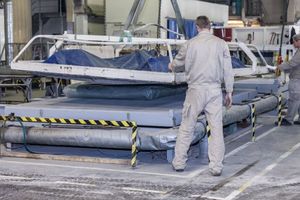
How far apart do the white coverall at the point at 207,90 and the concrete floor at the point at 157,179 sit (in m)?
0.40

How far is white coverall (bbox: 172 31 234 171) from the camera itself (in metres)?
6.97

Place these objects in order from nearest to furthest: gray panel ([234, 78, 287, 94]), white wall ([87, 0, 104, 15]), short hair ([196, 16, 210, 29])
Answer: short hair ([196, 16, 210, 29]) < gray panel ([234, 78, 287, 94]) < white wall ([87, 0, 104, 15])

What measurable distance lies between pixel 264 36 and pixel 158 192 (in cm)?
1104

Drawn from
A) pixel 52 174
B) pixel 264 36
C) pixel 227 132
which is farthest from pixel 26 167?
pixel 264 36

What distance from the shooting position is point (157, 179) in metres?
6.86

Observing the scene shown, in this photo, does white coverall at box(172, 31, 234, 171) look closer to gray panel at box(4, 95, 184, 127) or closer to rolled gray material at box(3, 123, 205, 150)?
rolled gray material at box(3, 123, 205, 150)

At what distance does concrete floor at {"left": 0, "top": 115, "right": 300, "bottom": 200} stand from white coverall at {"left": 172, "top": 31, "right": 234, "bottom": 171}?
398 millimetres

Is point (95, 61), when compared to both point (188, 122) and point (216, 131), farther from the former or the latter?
point (216, 131)

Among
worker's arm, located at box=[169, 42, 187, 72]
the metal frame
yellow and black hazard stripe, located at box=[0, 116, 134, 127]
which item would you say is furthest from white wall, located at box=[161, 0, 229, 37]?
worker's arm, located at box=[169, 42, 187, 72]

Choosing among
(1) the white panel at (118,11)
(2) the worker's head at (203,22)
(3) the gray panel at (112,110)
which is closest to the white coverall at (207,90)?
(2) the worker's head at (203,22)

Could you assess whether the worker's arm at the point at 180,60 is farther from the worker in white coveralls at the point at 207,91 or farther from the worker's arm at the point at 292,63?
the worker's arm at the point at 292,63

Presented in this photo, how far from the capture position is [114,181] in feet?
22.2

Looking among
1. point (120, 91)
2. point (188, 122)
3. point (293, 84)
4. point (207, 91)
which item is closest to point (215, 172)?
point (188, 122)

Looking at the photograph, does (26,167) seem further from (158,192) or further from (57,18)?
(57,18)
